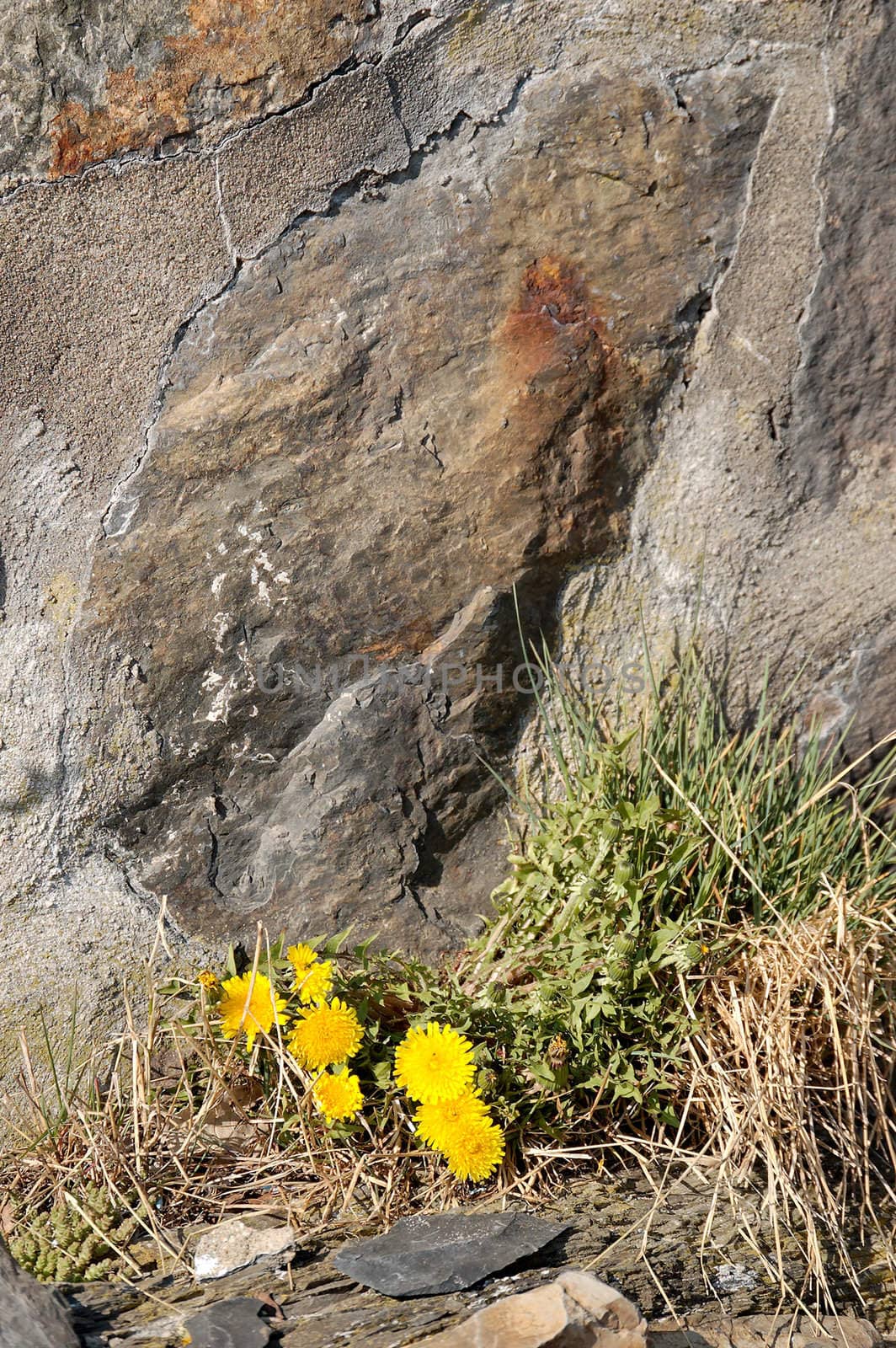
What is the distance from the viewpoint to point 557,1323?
129 cm

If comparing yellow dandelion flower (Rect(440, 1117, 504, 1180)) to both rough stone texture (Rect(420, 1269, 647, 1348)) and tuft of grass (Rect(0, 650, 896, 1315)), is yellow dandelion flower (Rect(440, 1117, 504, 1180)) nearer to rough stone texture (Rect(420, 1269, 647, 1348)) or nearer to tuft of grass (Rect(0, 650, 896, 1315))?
tuft of grass (Rect(0, 650, 896, 1315))

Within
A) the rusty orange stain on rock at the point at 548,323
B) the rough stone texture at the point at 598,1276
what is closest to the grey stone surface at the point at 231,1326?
the rough stone texture at the point at 598,1276

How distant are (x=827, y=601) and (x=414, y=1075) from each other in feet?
3.73

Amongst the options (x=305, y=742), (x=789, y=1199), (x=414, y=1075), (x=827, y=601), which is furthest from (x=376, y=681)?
(x=789, y=1199)

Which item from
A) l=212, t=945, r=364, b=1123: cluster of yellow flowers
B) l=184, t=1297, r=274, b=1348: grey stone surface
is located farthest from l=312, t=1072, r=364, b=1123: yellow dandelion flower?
l=184, t=1297, r=274, b=1348: grey stone surface

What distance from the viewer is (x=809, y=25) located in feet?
6.45

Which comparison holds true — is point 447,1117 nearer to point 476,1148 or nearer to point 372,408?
point 476,1148

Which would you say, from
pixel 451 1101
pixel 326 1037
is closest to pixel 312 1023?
pixel 326 1037

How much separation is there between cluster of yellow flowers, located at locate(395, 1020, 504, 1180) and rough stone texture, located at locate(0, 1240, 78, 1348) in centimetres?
55

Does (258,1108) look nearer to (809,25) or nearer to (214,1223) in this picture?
(214,1223)

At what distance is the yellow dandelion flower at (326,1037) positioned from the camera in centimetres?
179

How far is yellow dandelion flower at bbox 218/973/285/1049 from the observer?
6.12 ft

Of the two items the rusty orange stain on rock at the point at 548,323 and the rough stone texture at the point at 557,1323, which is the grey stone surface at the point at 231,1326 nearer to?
the rough stone texture at the point at 557,1323

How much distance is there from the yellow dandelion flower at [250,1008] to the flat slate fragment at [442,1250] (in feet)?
1.25
